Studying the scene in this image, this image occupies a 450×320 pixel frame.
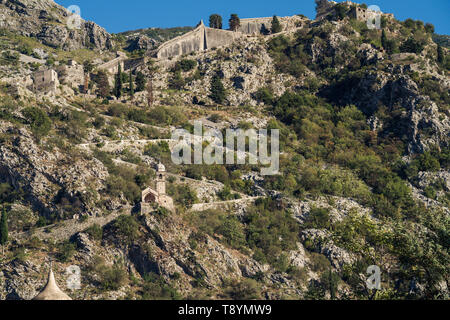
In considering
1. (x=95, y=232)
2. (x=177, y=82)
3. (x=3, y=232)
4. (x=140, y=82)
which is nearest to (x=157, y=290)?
(x=95, y=232)

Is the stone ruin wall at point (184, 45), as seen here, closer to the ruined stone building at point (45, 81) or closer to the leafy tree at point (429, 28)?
the ruined stone building at point (45, 81)

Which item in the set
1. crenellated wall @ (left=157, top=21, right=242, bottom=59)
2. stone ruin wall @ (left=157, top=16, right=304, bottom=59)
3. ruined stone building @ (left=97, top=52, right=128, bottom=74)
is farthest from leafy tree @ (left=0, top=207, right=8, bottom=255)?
crenellated wall @ (left=157, top=21, right=242, bottom=59)

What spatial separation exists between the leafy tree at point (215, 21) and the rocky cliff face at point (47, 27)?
18.8m

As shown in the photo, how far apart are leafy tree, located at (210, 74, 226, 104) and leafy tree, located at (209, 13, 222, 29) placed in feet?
66.2

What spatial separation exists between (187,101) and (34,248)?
37409mm

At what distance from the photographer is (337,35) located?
304ft

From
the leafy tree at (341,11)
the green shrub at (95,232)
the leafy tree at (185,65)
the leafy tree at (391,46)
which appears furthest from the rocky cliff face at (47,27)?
the green shrub at (95,232)

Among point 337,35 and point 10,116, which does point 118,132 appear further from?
point 337,35

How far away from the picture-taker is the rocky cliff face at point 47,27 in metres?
106

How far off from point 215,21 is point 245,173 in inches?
1695

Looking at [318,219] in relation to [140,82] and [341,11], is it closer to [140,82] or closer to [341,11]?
[140,82]

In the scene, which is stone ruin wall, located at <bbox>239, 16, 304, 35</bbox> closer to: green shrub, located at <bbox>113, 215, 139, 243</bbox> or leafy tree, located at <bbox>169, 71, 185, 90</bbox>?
leafy tree, located at <bbox>169, 71, 185, 90</bbox>

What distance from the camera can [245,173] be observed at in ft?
218
